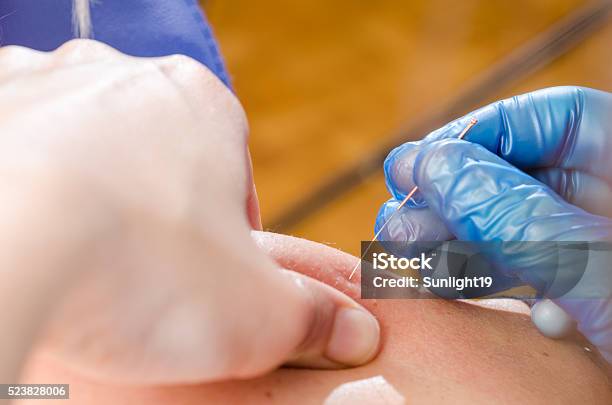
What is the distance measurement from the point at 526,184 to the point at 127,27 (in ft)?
2.29

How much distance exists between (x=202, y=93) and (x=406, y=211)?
48 cm

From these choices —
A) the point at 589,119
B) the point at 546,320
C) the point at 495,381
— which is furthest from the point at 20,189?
the point at 589,119

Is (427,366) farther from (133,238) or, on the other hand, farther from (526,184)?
(133,238)

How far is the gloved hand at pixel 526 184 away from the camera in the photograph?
89 centimetres

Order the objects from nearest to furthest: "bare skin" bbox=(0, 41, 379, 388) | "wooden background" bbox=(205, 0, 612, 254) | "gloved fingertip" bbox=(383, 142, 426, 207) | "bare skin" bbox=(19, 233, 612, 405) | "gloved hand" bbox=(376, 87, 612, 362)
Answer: "bare skin" bbox=(0, 41, 379, 388)
"bare skin" bbox=(19, 233, 612, 405)
"gloved hand" bbox=(376, 87, 612, 362)
"gloved fingertip" bbox=(383, 142, 426, 207)
"wooden background" bbox=(205, 0, 612, 254)

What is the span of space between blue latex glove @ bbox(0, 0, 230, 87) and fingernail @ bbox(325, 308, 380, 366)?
A: 592 mm

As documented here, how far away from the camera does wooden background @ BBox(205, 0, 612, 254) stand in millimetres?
2186

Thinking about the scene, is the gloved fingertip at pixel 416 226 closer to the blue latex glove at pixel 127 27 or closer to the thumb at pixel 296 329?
the thumb at pixel 296 329

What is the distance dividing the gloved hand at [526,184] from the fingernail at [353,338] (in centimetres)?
24

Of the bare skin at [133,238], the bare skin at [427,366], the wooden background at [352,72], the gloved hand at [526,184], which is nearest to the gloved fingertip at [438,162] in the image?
the gloved hand at [526,184]

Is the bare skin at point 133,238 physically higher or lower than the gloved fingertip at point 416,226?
higher

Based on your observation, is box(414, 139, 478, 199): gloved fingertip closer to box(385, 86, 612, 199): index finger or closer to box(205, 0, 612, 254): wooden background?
box(385, 86, 612, 199): index finger

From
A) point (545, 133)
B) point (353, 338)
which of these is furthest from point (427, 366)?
point (545, 133)

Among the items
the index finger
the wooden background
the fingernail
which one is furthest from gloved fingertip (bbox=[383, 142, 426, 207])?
the wooden background
